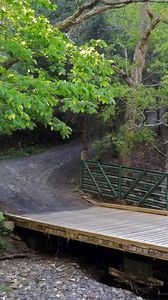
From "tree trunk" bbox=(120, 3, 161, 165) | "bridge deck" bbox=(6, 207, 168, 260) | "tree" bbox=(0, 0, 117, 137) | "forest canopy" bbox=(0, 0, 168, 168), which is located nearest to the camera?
"tree" bbox=(0, 0, 117, 137)

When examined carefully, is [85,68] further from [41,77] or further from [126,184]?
[126,184]

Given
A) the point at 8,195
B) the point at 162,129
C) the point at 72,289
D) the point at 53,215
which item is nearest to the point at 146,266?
the point at 72,289

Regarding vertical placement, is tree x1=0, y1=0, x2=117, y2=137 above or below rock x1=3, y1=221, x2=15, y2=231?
above

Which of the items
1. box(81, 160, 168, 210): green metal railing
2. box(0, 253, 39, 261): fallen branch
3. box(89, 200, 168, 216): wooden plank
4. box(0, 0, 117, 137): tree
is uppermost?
box(0, 0, 117, 137): tree

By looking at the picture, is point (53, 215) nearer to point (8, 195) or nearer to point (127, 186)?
point (8, 195)

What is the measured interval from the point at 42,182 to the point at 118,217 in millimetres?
5738

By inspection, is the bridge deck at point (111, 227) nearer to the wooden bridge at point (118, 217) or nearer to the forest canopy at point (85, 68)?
the wooden bridge at point (118, 217)

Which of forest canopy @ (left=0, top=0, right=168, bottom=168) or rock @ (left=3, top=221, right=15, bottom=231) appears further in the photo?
rock @ (left=3, top=221, right=15, bottom=231)

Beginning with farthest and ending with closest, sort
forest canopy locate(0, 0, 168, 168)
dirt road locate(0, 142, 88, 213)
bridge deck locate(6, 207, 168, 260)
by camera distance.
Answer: dirt road locate(0, 142, 88, 213)
bridge deck locate(6, 207, 168, 260)
forest canopy locate(0, 0, 168, 168)

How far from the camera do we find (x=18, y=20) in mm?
5973

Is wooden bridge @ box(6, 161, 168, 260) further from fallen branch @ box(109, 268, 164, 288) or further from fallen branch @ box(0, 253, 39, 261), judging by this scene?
fallen branch @ box(109, 268, 164, 288)

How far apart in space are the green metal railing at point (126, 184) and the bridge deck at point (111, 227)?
1.24 metres

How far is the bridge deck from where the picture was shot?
6051 mm

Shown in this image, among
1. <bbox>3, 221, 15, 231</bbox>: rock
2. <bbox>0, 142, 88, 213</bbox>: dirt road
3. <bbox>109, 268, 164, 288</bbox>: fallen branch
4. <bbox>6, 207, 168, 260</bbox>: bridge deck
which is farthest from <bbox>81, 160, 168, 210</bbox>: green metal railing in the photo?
<bbox>3, 221, 15, 231</bbox>: rock
